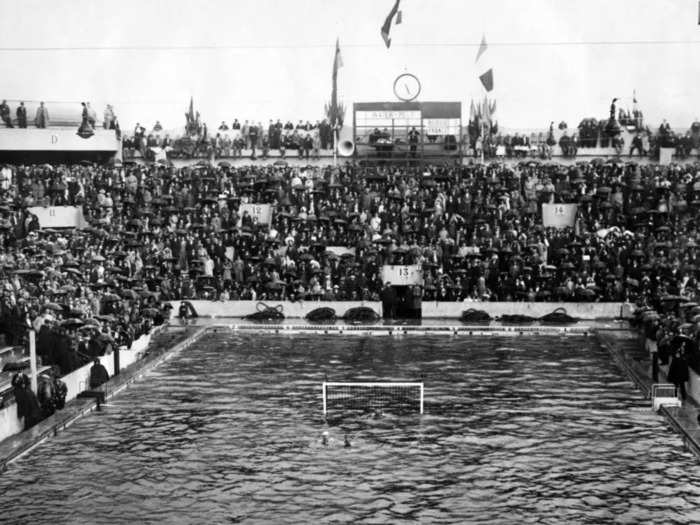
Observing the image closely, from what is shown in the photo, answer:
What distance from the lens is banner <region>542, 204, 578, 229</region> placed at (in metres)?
52.4

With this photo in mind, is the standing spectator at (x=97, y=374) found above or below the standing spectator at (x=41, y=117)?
below

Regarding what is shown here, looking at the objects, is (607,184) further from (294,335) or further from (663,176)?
(294,335)

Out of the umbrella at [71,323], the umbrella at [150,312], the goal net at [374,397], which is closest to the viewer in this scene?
the goal net at [374,397]

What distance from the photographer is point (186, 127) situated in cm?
6638

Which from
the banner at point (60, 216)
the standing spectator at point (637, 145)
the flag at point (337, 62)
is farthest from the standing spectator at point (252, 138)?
the standing spectator at point (637, 145)

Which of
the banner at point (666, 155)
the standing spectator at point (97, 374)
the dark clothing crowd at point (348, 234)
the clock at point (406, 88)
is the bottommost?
the standing spectator at point (97, 374)

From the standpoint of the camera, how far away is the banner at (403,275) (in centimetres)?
4738

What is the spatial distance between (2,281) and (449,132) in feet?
103

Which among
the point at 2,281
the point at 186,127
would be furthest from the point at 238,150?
the point at 2,281

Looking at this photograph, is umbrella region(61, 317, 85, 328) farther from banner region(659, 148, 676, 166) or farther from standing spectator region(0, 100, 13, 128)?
banner region(659, 148, 676, 166)

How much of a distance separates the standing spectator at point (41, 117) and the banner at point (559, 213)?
30.0 m

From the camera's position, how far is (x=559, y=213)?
52.5m

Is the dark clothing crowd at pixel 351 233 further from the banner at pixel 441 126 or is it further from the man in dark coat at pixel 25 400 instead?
the man in dark coat at pixel 25 400

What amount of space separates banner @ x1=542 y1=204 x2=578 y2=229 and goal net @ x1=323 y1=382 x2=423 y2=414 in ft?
76.2
